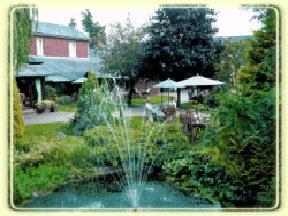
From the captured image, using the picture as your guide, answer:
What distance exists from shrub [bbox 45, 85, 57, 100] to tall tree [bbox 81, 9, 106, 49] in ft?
2.37

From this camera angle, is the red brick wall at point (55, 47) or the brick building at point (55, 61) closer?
the brick building at point (55, 61)

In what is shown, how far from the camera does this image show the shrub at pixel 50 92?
214 inches

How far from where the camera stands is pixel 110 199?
192 inches

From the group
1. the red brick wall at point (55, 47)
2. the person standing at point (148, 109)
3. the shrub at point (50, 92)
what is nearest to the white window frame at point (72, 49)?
the red brick wall at point (55, 47)

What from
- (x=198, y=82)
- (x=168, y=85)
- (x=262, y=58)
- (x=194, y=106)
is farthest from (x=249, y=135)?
(x=194, y=106)

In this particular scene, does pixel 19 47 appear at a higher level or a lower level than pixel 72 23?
lower

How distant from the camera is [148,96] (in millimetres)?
5582

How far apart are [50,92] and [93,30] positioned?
984 millimetres

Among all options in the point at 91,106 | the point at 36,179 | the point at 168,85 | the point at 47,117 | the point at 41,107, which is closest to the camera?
the point at 36,179

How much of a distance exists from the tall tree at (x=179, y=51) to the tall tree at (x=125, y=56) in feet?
0.46

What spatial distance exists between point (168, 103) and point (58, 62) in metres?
1.54

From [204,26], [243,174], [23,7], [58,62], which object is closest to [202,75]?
[204,26]

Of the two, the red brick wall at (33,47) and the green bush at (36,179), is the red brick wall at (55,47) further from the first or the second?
the green bush at (36,179)

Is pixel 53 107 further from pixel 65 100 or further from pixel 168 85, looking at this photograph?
pixel 168 85
